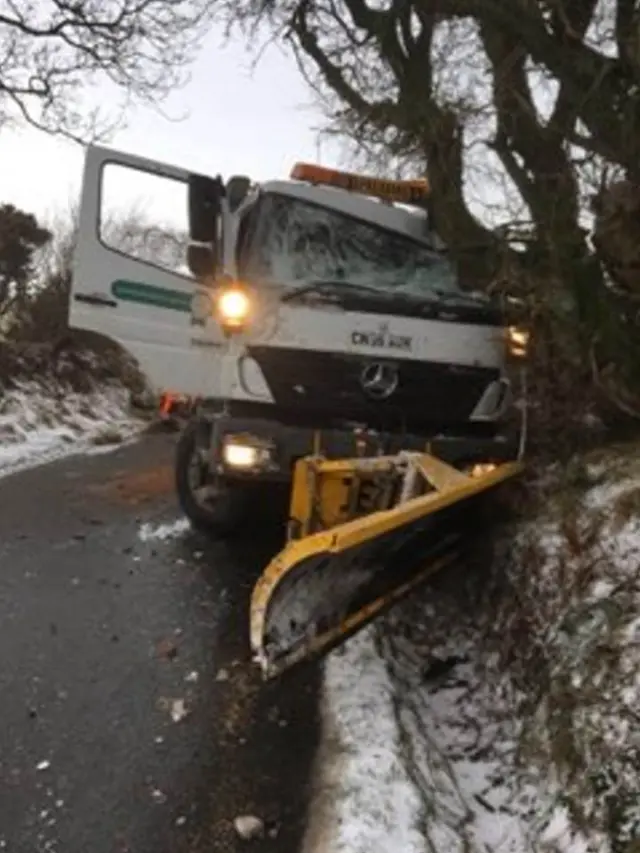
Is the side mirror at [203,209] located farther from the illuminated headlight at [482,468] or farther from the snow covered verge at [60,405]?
the snow covered verge at [60,405]

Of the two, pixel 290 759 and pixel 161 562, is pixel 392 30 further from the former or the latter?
pixel 290 759

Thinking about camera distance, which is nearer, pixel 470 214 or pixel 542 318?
pixel 542 318

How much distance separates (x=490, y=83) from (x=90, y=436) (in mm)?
9399

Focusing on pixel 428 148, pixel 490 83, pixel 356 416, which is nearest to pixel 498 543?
pixel 356 416

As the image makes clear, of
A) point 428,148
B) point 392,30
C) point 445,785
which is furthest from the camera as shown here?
point 392,30

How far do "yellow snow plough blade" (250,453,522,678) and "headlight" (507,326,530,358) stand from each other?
827 mm

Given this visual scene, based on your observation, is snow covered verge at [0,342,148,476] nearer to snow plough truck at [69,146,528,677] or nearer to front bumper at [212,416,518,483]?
snow plough truck at [69,146,528,677]

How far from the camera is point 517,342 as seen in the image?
672 centimetres

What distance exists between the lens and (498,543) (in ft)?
19.2

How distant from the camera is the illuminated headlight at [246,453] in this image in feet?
20.2

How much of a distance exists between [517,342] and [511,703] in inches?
110

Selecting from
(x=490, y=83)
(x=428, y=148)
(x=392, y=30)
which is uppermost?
(x=392, y=30)

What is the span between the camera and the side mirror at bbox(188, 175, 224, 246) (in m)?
6.70

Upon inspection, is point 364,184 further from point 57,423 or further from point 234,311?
point 57,423
